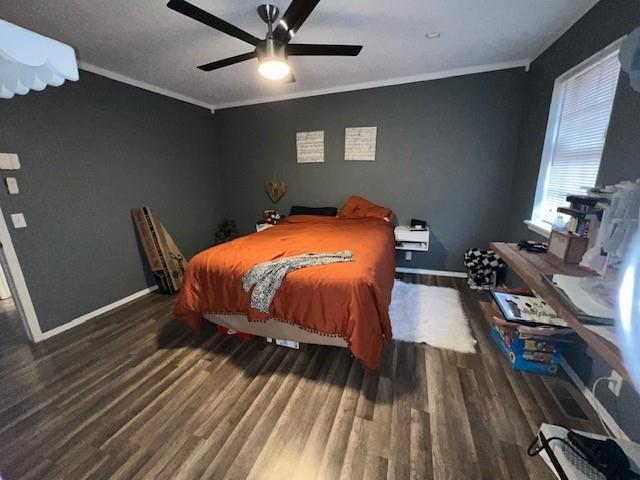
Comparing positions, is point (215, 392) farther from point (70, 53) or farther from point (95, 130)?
point (95, 130)

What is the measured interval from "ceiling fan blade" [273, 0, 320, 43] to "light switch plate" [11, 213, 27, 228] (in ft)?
8.37

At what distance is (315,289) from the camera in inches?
67.6

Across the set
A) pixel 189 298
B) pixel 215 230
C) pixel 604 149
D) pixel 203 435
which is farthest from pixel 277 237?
pixel 604 149

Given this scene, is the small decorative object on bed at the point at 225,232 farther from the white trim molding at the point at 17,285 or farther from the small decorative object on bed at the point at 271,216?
the white trim molding at the point at 17,285

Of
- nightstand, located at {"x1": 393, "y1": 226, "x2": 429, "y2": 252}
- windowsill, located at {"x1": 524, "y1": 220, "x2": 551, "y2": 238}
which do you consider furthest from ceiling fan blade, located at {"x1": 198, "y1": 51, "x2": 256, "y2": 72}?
windowsill, located at {"x1": 524, "y1": 220, "x2": 551, "y2": 238}

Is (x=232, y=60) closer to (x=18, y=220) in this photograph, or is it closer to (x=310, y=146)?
(x=310, y=146)

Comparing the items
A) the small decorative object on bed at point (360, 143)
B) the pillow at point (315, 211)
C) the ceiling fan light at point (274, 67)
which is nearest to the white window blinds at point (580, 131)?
the small decorative object on bed at point (360, 143)

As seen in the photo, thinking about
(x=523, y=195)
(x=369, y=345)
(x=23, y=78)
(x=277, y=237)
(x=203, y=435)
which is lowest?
(x=203, y=435)

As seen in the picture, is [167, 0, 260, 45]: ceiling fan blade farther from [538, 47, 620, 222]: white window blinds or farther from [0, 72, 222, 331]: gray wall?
[538, 47, 620, 222]: white window blinds

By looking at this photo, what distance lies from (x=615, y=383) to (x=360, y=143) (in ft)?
10.5

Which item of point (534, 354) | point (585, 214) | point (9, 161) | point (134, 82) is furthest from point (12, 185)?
point (534, 354)

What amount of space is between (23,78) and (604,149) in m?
2.78

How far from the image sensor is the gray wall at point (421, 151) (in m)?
3.04

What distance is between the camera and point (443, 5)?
1793 mm
